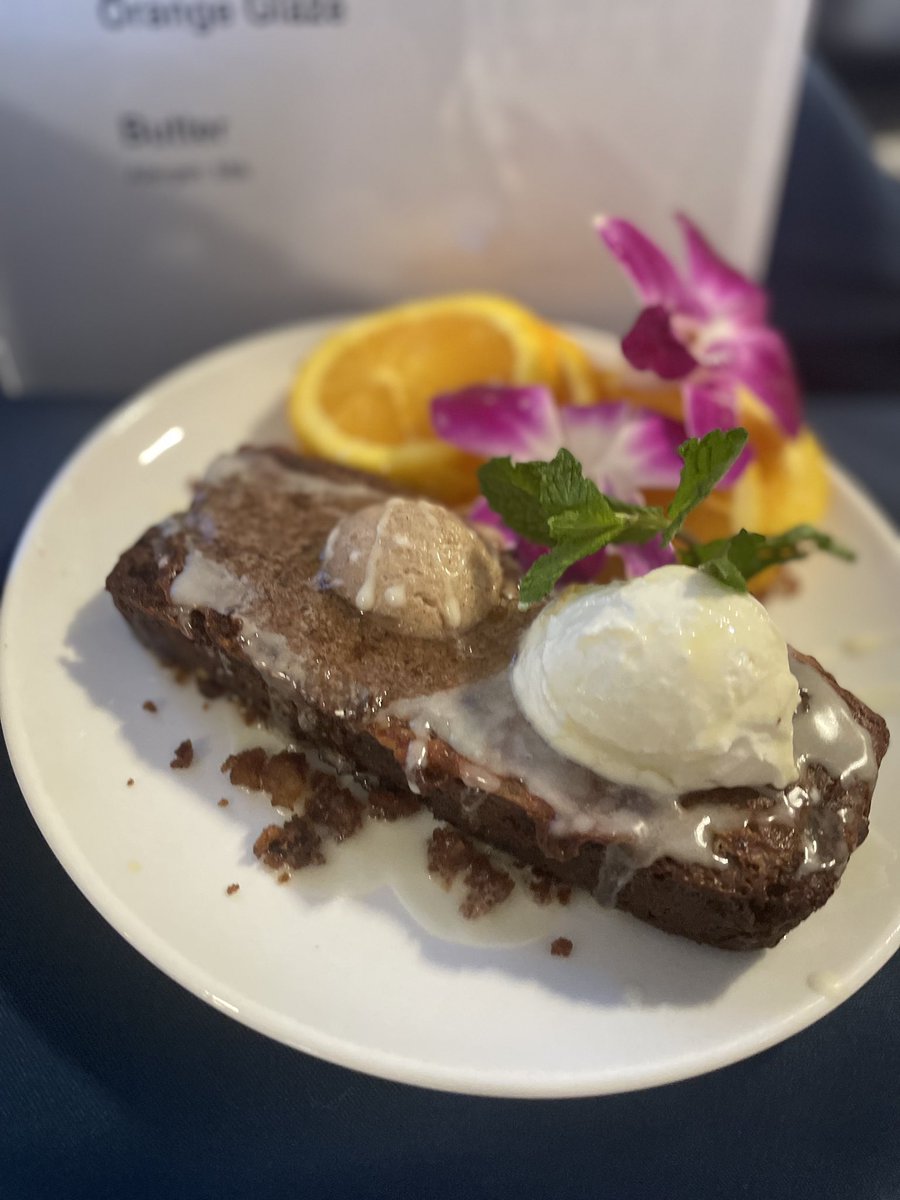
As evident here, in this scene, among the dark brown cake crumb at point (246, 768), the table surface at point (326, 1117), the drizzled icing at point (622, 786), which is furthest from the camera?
the dark brown cake crumb at point (246, 768)

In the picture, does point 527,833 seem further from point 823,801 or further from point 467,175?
point 467,175

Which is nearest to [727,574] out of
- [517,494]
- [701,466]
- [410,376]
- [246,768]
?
[701,466]

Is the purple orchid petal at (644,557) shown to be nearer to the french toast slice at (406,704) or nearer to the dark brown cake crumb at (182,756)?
the french toast slice at (406,704)

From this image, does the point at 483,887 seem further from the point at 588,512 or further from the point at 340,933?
the point at 588,512

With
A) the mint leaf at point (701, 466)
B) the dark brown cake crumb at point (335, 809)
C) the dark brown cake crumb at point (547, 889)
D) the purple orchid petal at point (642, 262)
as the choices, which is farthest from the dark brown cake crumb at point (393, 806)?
the purple orchid petal at point (642, 262)

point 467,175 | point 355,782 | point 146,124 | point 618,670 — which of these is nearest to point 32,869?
point 355,782
